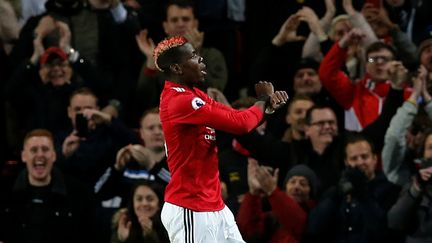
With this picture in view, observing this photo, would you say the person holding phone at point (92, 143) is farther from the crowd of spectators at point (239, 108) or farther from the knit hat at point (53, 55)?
the knit hat at point (53, 55)

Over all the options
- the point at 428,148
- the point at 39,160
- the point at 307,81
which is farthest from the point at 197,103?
the point at 307,81

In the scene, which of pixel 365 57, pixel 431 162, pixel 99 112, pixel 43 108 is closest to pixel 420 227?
pixel 431 162

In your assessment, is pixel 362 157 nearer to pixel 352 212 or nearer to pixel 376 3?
pixel 352 212

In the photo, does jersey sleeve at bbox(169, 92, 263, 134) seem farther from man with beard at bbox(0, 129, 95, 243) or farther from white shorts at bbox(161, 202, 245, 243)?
man with beard at bbox(0, 129, 95, 243)

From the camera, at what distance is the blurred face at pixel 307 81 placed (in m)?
13.5

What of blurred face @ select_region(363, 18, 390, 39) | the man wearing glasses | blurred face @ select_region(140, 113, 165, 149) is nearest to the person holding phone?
blurred face @ select_region(140, 113, 165, 149)

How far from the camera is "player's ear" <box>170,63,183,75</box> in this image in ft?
29.1

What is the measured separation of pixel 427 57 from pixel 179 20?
8.79 ft

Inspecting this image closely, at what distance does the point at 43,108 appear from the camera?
44.8 feet

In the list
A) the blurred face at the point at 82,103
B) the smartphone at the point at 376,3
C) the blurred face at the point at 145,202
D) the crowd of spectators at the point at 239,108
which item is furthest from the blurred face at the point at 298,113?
the blurred face at the point at 82,103

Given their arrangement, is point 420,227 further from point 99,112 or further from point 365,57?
point 99,112

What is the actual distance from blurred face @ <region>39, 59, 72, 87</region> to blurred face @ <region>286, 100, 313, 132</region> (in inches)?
95.2

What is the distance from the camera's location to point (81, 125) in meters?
12.8

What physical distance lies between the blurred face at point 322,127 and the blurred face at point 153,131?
1.42 m
